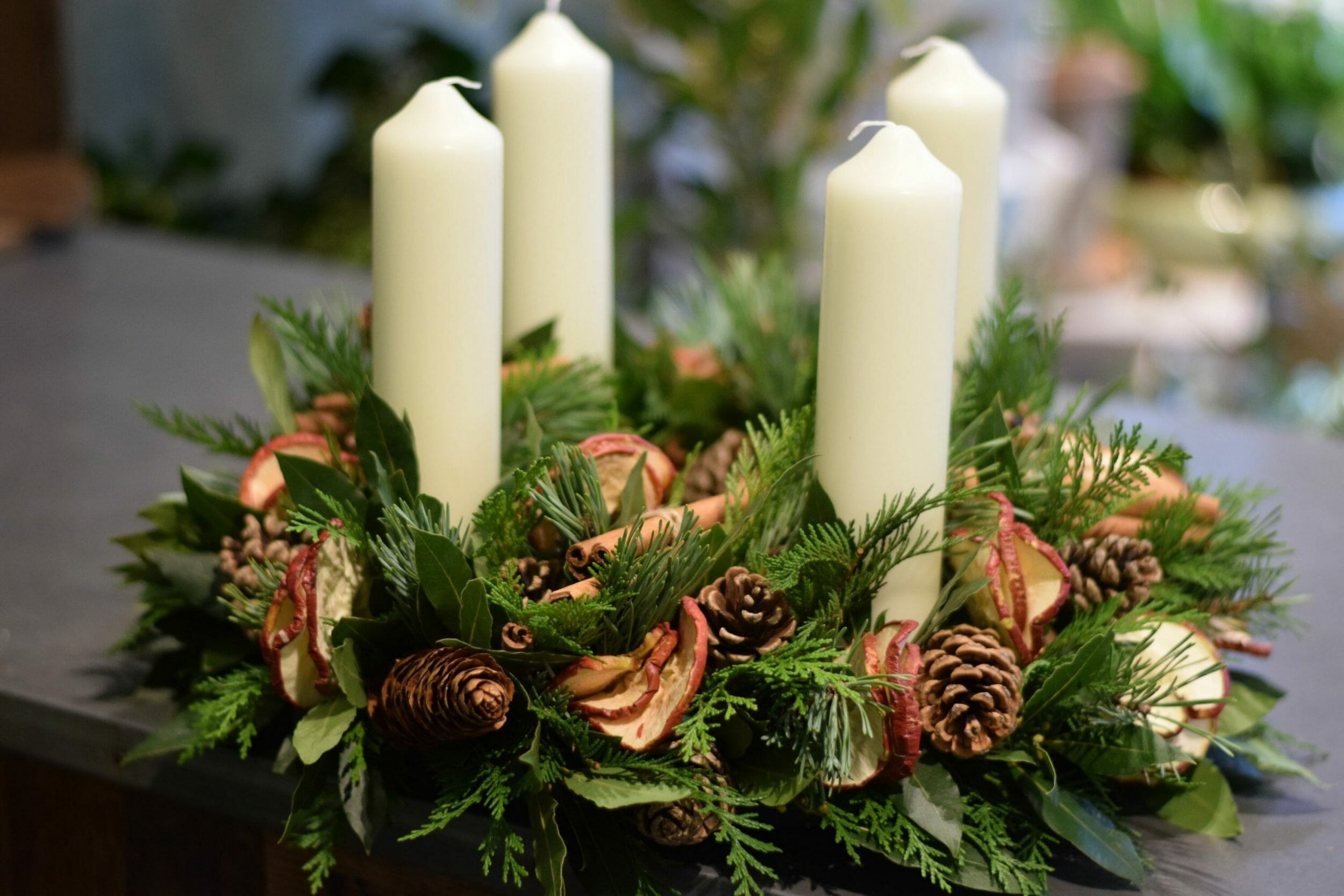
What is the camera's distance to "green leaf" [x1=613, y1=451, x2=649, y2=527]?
0.51 m

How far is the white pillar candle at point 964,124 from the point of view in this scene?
58 cm

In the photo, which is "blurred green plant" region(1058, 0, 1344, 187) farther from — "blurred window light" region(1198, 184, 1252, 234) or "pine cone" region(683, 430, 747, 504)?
"pine cone" region(683, 430, 747, 504)

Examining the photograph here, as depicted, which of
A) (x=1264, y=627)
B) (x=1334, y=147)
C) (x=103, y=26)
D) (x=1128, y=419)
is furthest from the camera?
(x=1334, y=147)

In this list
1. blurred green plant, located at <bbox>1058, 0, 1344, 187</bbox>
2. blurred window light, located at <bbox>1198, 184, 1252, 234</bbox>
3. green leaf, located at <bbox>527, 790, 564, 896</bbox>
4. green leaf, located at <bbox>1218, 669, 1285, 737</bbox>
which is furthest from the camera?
blurred green plant, located at <bbox>1058, 0, 1344, 187</bbox>

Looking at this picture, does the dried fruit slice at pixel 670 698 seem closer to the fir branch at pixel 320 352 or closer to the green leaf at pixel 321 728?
the green leaf at pixel 321 728

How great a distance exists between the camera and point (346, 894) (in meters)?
0.51

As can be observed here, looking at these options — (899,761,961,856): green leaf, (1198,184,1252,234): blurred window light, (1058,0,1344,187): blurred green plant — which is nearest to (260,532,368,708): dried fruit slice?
(899,761,961,856): green leaf

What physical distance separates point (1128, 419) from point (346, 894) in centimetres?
72

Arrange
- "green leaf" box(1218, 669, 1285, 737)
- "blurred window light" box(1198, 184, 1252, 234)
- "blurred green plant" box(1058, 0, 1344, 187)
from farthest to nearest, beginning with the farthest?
"blurred green plant" box(1058, 0, 1344, 187)
"blurred window light" box(1198, 184, 1252, 234)
"green leaf" box(1218, 669, 1285, 737)

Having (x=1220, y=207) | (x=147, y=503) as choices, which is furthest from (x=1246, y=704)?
(x=1220, y=207)

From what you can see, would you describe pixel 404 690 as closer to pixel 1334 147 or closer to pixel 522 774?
pixel 522 774

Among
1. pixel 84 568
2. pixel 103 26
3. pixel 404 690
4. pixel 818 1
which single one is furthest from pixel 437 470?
pixel 103 26

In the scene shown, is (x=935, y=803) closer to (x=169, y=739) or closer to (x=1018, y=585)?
(x=1018, y=585)

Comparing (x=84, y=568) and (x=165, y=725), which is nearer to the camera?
(x=165, y=725)
